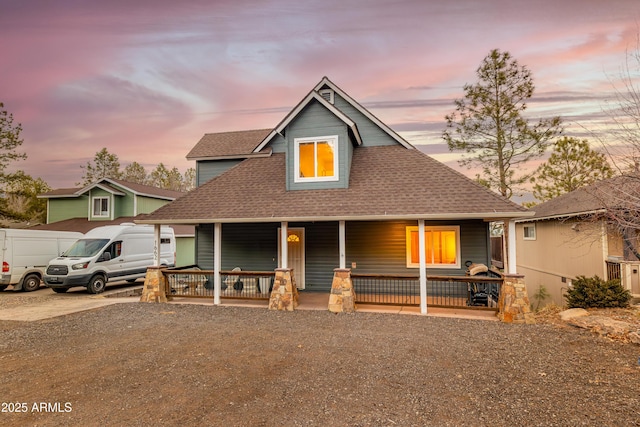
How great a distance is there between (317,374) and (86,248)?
45.8 feet

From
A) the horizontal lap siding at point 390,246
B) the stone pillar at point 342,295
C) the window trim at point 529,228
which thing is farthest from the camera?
the window trim at point 529,228

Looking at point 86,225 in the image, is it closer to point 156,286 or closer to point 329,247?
point 156,286

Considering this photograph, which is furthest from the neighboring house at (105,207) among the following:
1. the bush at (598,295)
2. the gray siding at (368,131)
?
the bush at (598,295)

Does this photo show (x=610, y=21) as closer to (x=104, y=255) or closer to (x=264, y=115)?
(x=264, y=115)

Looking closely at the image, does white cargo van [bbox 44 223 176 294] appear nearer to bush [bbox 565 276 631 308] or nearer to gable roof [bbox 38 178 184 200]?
gable roof [bbox 38 178 184 200]

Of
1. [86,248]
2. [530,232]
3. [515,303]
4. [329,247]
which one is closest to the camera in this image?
[515,303]

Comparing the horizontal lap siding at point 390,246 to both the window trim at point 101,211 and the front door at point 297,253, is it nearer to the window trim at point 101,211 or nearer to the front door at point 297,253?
the front door at point 297,253

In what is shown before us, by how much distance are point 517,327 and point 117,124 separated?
2823 centimetres

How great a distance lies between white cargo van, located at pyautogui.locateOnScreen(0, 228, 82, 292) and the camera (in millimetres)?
13789

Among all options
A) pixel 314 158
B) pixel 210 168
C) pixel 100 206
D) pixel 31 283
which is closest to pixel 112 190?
pixel 100 206

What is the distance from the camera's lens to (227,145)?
16.2m

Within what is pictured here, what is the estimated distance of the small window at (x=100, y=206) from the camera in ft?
76.6

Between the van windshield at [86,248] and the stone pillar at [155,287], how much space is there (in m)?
4.87

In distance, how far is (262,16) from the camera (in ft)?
47.9
